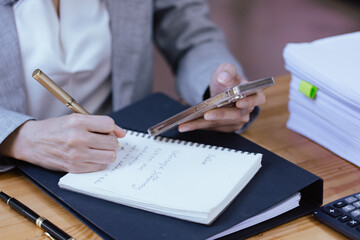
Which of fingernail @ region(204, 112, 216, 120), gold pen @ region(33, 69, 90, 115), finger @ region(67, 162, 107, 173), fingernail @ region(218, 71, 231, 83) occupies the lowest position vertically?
fingernail @ region(204, 112, 216, 120)

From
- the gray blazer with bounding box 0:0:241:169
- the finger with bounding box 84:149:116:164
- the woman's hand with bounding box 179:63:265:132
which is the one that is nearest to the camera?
the finger with bounding box 84:149:116:164

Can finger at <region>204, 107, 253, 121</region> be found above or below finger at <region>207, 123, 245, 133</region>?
above

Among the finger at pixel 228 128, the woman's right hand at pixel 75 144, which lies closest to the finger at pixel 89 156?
the woman's right hand at pixel 75 144

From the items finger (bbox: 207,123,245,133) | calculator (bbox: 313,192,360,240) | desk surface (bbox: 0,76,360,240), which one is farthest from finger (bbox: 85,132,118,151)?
calculator (bbox: 313,192,360,240)

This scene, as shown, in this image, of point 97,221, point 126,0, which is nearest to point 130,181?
point 97,221

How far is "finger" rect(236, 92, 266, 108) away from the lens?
83 cm

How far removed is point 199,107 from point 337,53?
11.9 inches

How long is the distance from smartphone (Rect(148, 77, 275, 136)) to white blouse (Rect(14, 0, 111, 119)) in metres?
0.31

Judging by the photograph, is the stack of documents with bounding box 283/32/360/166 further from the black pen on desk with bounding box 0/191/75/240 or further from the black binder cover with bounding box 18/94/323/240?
the black pen on desk with bounding box 0/191/75/240

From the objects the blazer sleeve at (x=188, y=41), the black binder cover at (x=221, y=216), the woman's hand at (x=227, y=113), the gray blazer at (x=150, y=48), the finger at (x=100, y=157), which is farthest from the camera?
the blazer sleeve at (x=188, y=41)

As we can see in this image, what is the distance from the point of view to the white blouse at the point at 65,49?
94 cm

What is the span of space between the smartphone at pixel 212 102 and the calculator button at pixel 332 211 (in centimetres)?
20

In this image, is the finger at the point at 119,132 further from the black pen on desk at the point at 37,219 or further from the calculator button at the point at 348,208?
the calculator button at the point at 348,208

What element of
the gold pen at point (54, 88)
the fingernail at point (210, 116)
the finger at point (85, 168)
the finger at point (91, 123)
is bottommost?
the fingernail at point (210, 116)
